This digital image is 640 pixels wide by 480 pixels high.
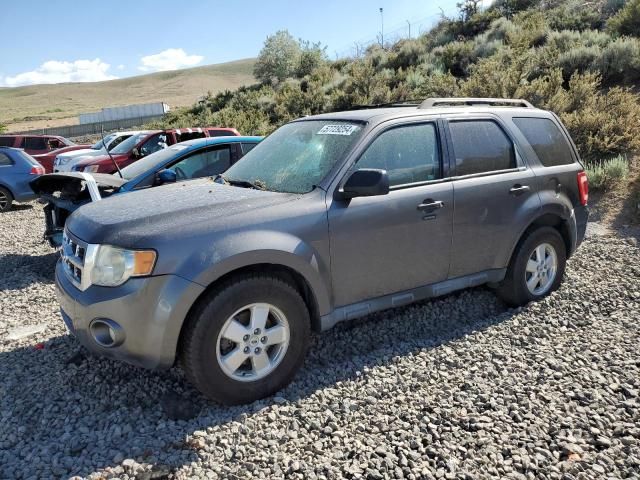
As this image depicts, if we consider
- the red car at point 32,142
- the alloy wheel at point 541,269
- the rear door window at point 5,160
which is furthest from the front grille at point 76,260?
the red car at point 32,142

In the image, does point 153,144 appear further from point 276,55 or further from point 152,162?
point 276,55

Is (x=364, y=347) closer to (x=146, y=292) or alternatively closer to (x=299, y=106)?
(x=146, y=292)

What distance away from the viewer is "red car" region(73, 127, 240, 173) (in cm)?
1102

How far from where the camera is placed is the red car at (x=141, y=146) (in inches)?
434

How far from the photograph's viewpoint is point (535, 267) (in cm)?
478

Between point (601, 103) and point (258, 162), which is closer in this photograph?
point (258, 162)

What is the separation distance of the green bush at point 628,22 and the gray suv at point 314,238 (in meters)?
12.7

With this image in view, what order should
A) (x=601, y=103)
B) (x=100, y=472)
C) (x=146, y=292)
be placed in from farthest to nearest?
1. (x=601, y=103)
2. (x=146, y=292)
3. (x=100, y=472)

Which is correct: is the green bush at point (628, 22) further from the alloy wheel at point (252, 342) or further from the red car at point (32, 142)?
the red car at point (32, 142)

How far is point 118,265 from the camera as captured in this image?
3.11 meters

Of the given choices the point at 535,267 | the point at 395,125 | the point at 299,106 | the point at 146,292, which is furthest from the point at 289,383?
the point at 299,106

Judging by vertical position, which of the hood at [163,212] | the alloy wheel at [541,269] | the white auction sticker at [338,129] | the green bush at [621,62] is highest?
the green bush at [621,62]

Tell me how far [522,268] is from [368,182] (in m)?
1.99

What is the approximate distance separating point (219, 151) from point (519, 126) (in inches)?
162
